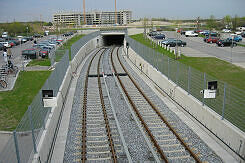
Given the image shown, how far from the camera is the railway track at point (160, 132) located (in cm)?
925

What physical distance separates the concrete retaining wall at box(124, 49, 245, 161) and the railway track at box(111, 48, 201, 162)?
1.34 m

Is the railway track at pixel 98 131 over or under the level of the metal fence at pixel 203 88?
under

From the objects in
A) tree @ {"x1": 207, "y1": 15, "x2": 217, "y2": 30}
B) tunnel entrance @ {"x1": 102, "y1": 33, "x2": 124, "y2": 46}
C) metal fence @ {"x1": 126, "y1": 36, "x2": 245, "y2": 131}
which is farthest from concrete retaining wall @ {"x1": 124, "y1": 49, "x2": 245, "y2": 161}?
tree @ {"x1": 207, "y1": 15, "x2": 217, "y2": 30}

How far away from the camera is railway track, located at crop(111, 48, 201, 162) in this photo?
30.3 feet

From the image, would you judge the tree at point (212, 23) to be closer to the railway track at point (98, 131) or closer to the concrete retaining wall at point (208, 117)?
the concrete retaining wall at point (208, 117)

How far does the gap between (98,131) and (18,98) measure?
8.41 metres

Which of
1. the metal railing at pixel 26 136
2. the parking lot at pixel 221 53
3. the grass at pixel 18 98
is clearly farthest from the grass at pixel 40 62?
the metal railing at pixel 26 136

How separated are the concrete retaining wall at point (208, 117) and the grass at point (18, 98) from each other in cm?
879

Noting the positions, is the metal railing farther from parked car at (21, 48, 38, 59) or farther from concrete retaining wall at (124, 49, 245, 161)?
parked car at (21, 48, 38, 59)

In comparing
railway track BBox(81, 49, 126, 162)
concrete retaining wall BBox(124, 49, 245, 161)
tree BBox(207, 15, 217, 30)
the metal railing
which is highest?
tree BBox(207, 15, 217, 30)

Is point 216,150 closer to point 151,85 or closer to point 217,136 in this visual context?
point 217,136

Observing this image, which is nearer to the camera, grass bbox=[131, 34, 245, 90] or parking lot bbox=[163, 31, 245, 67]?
grass bbox=[131, 34, 245, 90]

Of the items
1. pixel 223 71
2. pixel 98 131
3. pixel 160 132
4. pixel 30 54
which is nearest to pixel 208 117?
pixel 160 132

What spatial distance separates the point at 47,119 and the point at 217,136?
683 centimetres
